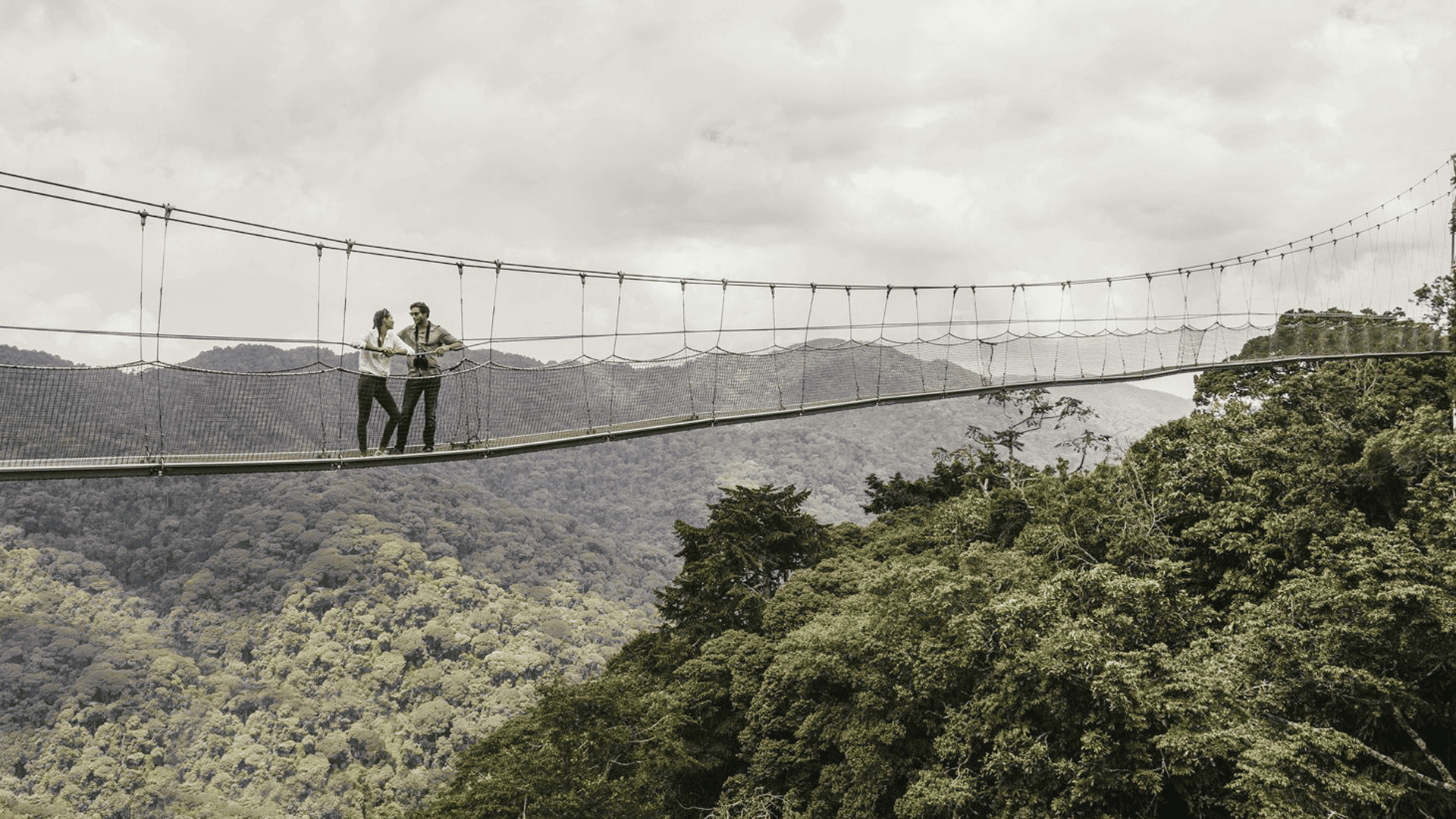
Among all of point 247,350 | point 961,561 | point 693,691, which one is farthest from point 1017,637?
point 247,350

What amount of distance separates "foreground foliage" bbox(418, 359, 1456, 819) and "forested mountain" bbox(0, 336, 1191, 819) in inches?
1778

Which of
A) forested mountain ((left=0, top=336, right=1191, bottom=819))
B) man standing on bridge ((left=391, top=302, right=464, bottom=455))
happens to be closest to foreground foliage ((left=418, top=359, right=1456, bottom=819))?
man standing on bridge ((left=391, top=302, right=464, bottom=455))

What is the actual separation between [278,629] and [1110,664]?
9616cm

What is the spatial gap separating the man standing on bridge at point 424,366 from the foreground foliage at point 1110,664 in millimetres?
9554

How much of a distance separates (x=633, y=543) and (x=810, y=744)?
4595 inches

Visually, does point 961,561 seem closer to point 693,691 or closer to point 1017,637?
point 1017,637

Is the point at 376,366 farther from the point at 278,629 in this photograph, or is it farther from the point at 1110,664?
the point at 278,629

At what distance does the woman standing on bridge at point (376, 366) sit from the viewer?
937 centimetres

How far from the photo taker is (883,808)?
18047 millimetres

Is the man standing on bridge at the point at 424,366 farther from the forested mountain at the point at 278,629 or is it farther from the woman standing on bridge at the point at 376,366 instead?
the forested mountain at the point at 278,629

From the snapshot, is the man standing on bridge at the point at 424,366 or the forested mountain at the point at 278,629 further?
the forested mountain at the point at 278,629

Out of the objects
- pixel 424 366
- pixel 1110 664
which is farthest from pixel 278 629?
pixel 424 366

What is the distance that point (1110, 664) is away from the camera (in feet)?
46.0

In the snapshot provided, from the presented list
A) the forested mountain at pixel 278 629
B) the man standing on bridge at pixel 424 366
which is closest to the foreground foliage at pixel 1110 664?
the man standing on bridge at pixel 424 366
